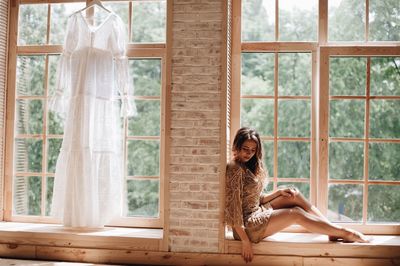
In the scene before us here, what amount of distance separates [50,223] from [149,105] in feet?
4.58

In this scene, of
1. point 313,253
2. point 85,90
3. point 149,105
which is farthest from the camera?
point 149,105

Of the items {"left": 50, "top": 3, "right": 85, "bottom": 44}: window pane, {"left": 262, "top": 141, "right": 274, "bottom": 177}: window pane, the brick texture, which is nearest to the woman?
the brick texture

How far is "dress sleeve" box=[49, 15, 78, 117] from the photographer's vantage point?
3.74 meters

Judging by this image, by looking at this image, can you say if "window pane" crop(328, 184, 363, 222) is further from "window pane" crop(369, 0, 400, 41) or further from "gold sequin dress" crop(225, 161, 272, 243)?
"window pane" crop(369, 0, 400, 41)

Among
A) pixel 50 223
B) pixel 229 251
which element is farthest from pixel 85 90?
pixel 229 251

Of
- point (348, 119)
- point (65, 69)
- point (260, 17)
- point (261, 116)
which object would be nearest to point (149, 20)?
point (65, 69)

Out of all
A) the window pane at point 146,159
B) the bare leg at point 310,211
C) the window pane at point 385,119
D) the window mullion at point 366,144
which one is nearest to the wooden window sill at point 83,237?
the window pane at point 146,159

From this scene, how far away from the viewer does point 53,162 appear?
4.03m

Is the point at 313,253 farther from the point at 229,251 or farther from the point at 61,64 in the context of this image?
the point at 61,64

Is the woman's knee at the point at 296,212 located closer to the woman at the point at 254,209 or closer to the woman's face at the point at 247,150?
the woman at the point at 254,209

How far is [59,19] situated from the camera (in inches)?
161

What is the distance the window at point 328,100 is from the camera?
12.0 ft

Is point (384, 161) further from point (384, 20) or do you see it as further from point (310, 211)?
point (384, 20)

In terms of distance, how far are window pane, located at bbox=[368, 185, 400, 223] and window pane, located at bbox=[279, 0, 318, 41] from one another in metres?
1.41
